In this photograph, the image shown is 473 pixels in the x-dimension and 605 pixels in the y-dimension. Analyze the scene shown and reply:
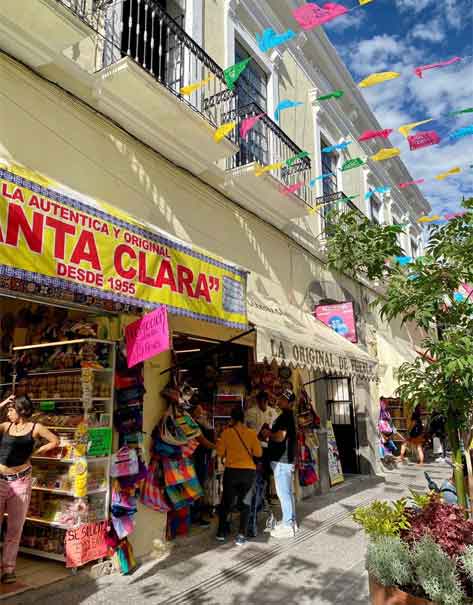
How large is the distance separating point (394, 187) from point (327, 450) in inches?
483

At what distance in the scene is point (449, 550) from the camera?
325 centimetres

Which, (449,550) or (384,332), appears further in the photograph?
(384,332)

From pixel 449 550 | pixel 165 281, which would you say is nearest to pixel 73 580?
pixel 165 281

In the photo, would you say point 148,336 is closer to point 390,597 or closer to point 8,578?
point 8,578

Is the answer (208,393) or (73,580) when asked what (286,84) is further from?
(73,580)

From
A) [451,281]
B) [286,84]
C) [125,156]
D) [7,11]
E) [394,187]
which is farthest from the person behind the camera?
[394,187]

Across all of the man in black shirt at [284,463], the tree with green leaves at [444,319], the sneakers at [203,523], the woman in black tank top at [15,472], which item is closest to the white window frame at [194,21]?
the tree with green leaves at [444,319]

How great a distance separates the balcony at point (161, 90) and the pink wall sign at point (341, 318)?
163 inches

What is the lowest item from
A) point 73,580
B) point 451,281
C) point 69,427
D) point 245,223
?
point 73,580

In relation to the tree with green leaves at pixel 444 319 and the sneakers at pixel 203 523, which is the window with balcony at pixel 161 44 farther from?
the sneakers at pixel 203 523

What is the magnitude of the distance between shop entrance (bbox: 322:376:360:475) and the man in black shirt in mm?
5062

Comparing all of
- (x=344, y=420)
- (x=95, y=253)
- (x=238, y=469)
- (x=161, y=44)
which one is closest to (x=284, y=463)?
(x=238, y=469)

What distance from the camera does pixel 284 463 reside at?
6820mm

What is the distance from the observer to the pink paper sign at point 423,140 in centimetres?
891
